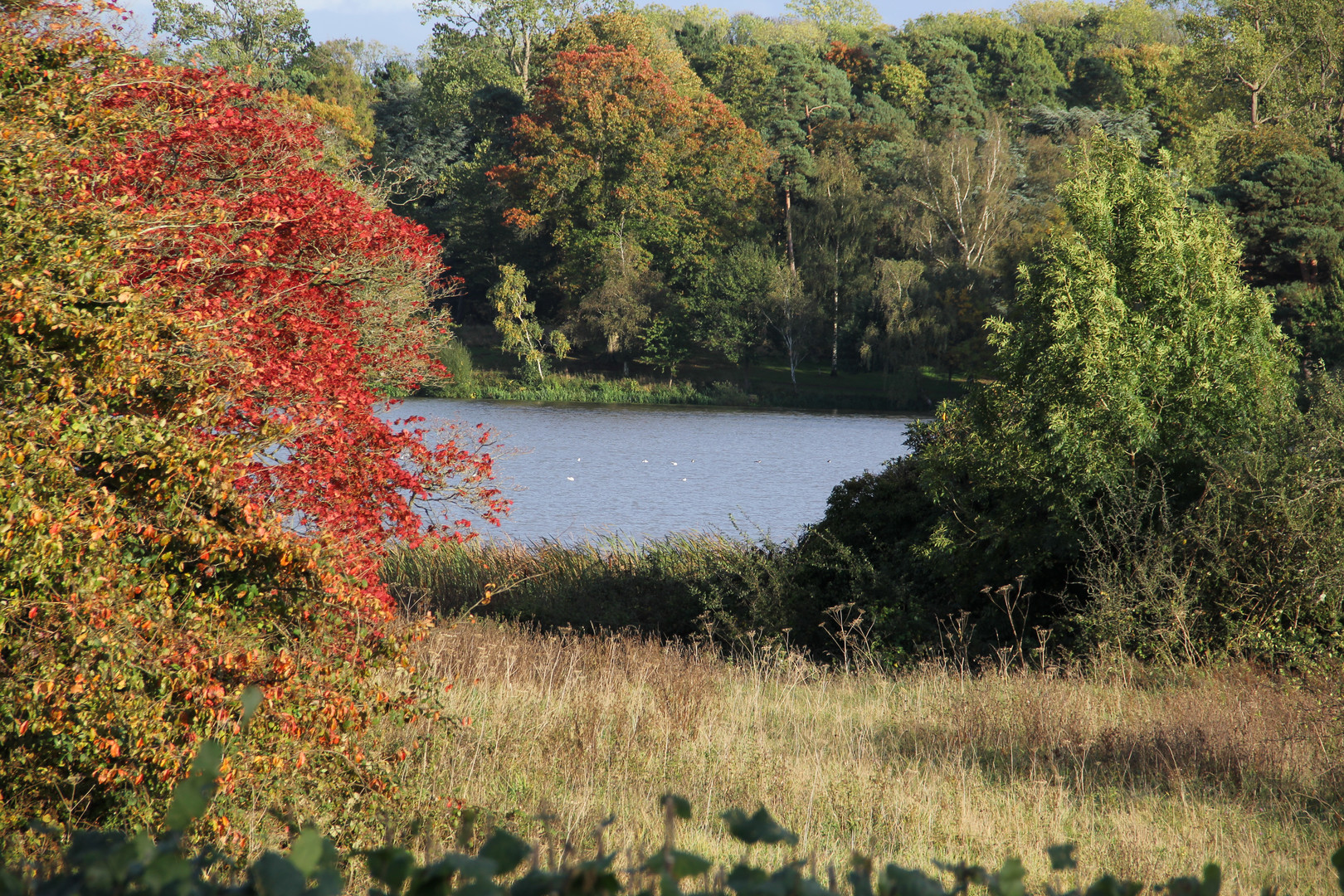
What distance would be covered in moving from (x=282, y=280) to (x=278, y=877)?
23.7ft

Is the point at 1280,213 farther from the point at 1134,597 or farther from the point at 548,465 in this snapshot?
the point at 1134,597

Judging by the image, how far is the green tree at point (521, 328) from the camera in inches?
2090

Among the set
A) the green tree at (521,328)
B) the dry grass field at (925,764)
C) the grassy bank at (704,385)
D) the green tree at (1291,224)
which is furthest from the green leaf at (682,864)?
the green tree at (521,328)

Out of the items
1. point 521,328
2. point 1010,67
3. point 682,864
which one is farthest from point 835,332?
point 682,864

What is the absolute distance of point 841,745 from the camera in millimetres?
6586

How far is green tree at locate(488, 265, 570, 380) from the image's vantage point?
2090 inches

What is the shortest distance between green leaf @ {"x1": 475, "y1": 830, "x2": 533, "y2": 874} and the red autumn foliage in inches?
160

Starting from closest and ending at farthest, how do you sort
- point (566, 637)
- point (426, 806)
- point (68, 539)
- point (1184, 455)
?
point (68, 539) < point (426, 806) < point (1184, 455) < point (566, 637)

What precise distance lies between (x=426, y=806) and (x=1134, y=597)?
22.9ft

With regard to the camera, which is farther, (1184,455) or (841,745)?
(1184,455)

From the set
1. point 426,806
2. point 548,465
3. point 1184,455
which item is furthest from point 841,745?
point 548,465

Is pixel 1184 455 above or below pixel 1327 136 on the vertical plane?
below

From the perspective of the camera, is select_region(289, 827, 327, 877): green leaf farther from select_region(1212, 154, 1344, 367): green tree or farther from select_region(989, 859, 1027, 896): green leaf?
select_region(1212, 154, 1344, 367): green tree

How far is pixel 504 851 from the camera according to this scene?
1.61 metres
